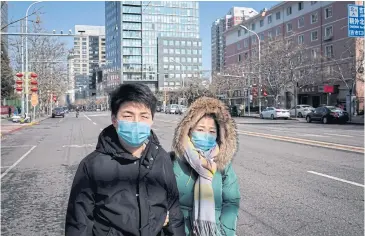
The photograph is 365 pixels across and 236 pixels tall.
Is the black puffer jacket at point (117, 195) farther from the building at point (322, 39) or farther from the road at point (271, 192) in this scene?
the building at point (322, 39)

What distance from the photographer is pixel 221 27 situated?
13438cm

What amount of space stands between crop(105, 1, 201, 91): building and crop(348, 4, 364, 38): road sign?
90717mm

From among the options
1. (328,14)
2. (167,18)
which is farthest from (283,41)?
(167,18)

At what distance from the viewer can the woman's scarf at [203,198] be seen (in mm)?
2436

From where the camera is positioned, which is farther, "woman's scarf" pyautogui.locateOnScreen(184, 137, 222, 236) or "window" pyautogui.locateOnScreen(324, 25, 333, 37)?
"window" pyautogui.locateOnScreen(324, 25, 333, 37)

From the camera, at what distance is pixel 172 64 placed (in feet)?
424

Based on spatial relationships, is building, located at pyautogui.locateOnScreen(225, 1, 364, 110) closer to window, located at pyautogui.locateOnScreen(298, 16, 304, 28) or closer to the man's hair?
window, located at pyautogui.locateOnScreen(298, 16, 304, 28)

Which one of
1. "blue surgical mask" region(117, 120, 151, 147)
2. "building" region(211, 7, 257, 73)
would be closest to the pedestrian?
"blue surgical mask" region(117, 120, 151, 147)

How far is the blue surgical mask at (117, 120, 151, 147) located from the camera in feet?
7.36

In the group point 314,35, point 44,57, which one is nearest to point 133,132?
point 44,57

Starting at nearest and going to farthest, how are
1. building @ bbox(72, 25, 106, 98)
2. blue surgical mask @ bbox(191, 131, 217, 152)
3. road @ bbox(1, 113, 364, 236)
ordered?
blue surgical mask @ bbox(191, 131, 217, 152), road @ bbox(1, 113, 364, 236), building @ bbox(72, 25, 106, 98)

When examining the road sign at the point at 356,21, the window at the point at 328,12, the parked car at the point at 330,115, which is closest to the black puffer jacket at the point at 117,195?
the road sign at the point at 356,21

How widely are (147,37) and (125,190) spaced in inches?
4841

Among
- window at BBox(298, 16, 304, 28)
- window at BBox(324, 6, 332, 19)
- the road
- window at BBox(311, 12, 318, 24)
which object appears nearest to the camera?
the road
